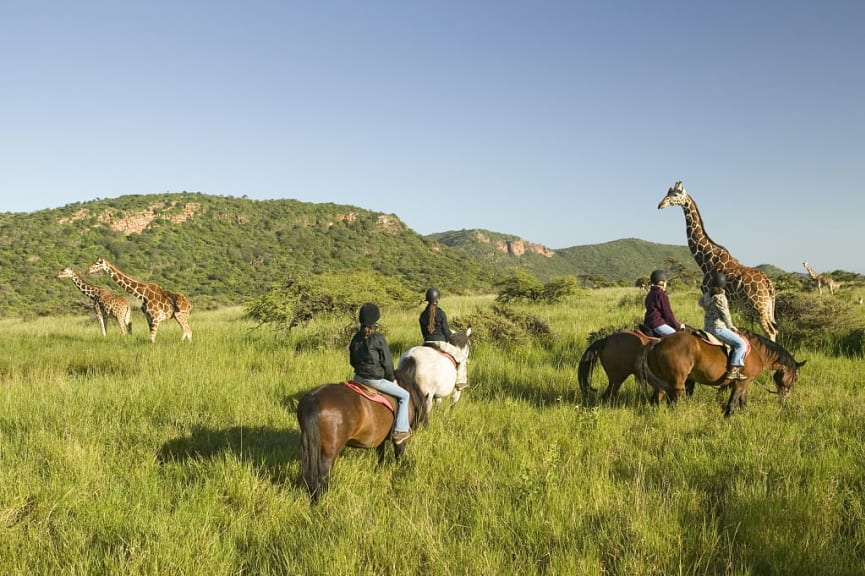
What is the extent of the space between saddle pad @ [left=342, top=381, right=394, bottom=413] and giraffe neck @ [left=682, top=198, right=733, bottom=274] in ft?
30.1

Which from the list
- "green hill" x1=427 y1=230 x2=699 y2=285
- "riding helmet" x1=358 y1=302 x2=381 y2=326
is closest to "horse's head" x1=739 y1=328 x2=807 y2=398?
"riding helmet" x1=358 y1=302 x2=381 y2=326

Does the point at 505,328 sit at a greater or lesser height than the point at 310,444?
greater

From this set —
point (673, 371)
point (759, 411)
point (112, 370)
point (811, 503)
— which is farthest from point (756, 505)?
point (112, 370)

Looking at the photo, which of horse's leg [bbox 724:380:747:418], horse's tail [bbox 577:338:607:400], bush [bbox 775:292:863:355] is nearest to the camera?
horse's leg [bbox 724:380:747:418]

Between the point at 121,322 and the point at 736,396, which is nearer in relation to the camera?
the point at 736,396

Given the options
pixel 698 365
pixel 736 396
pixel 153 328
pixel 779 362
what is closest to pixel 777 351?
pixel 779 362

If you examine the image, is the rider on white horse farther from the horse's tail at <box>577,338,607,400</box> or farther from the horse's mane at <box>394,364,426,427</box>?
the horse's tail at <box>577,338,607,400</box>

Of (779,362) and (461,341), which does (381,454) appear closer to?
(461,341)

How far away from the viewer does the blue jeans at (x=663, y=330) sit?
288 inches

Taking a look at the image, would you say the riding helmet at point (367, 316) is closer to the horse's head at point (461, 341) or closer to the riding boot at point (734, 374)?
the horse's head at point (461, 341)

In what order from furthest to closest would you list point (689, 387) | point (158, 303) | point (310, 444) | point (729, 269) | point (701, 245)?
1. point (158, 303)
2. point (701, 245)
3. point (729, 269)
4. point (689, 387)
5. point (310, 444)

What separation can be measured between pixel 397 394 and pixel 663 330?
4.66 m

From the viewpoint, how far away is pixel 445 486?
180 inches

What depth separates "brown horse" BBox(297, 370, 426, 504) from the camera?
160 inches
